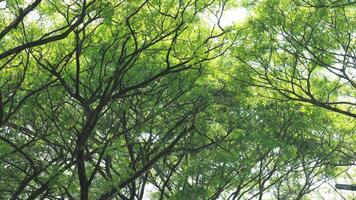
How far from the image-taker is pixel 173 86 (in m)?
11.3

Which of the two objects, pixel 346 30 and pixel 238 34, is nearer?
pixel 346 30

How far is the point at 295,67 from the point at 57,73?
15.3 ft

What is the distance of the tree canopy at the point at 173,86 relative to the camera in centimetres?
910

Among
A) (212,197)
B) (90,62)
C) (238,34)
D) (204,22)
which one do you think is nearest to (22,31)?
(90,62)

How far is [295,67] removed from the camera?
32.9 ft

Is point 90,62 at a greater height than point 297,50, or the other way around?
point 90,62

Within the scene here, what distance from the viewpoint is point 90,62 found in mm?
10180

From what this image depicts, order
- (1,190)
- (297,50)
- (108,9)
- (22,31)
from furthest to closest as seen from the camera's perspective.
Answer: (1,190) → (297,50) → (22,31) → (108,9)

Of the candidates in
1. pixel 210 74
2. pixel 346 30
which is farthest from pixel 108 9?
pixel 346 30

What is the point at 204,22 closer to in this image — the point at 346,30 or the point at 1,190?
the point at 346,30

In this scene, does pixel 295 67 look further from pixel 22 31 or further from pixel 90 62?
pixel 22 31

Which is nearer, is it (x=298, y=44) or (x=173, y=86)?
(x=298, y=44)

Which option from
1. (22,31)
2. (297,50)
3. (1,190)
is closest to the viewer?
(22,31)

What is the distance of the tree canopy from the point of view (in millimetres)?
9102
